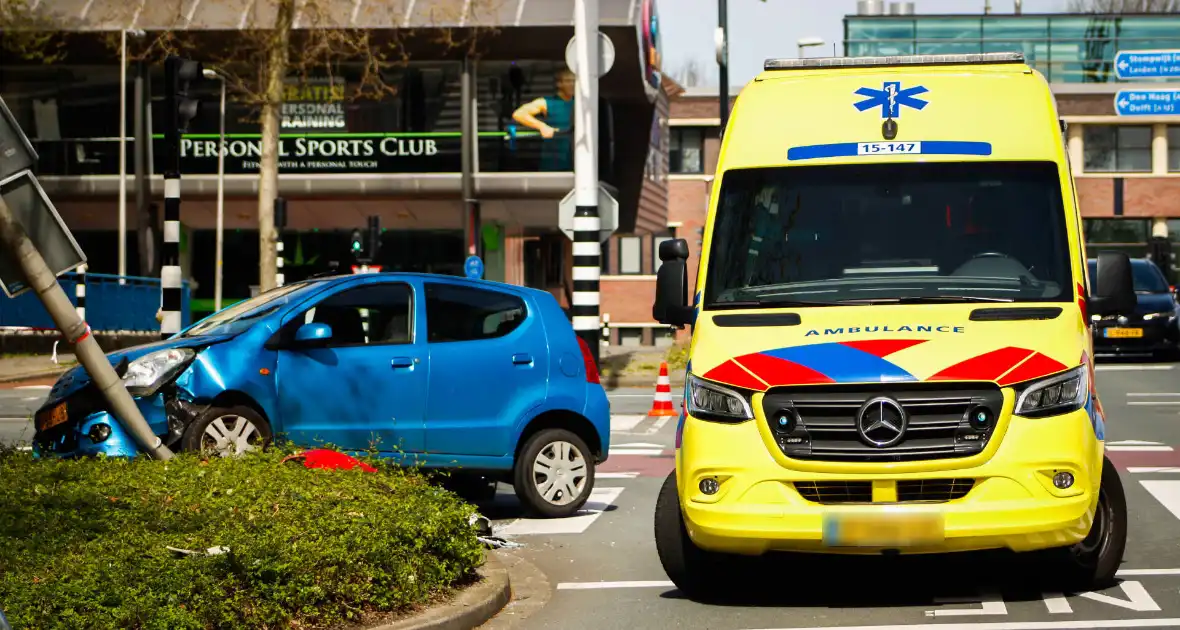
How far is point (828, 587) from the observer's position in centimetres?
850

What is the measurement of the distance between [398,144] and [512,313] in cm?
2893

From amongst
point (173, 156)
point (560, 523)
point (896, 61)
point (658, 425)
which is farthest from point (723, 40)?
point (896, 61)

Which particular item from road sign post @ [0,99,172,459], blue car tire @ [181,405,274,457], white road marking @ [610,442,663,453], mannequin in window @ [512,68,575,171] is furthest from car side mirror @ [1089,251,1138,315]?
mannequin in window @ [512,68,575,171]

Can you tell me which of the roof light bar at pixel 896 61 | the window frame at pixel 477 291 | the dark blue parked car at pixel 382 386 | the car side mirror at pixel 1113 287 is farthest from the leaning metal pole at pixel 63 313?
the car side mirror at pixel 1113 287

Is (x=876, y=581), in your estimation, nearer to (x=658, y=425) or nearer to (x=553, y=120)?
(x=658, y=425)

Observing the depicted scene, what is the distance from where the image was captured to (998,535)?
7.28 meters

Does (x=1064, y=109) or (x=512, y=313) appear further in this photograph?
(x=1064, y=109)

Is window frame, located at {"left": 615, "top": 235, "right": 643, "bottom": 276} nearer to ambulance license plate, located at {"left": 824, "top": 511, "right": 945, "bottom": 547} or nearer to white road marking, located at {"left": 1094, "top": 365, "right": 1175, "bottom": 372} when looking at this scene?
white road marking, located at {"left": 1094, "top": 365, "right": 1175, "bottom": 372}

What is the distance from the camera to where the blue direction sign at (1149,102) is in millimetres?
40281

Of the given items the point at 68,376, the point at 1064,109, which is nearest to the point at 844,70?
the point at 68,376

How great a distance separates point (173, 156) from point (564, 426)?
7017 millimetres

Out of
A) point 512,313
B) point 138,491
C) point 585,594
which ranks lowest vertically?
point 585,594

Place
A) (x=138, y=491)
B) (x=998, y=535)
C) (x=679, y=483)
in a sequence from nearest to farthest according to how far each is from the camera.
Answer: (x=998, y=535) → (x=679, y=483) → (x=138, y=491)

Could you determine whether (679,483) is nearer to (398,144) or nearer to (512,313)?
(512,313)
